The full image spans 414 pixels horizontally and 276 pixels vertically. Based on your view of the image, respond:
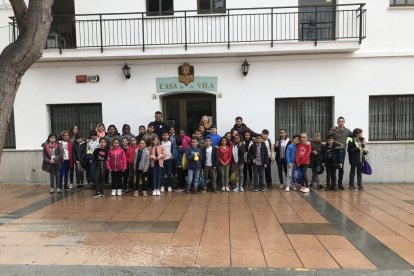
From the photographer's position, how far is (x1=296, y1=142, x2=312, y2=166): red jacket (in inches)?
372

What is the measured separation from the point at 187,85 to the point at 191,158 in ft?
9.12

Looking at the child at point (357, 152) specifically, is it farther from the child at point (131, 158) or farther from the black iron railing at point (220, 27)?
the child at point (131, 158)

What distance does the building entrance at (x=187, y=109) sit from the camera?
11.3 metres

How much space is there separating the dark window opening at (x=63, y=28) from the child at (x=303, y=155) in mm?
7685

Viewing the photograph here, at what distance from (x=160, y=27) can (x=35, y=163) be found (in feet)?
19.4

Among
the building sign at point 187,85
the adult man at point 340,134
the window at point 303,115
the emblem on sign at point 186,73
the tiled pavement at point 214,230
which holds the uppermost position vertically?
the emblem on sign at point 186,73

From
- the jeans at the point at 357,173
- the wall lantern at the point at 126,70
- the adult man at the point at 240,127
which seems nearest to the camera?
the jeans at the point at 357,173

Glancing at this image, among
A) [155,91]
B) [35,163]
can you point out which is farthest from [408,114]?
[35,163]

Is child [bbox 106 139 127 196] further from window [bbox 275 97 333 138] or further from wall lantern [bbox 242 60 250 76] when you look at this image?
window [bbox 275 97 333 138]

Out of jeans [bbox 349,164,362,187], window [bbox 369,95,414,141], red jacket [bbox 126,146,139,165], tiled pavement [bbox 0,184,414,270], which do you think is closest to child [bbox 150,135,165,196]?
tiled pavement [bbox 0,184,414,270]

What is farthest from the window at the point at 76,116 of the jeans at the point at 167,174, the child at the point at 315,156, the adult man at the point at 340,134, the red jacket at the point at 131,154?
the adult man at the point at 340,134

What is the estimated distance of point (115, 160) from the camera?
911 centimetres

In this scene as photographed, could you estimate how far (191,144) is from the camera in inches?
372

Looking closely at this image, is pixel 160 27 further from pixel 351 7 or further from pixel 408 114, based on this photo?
pixel 408 114
